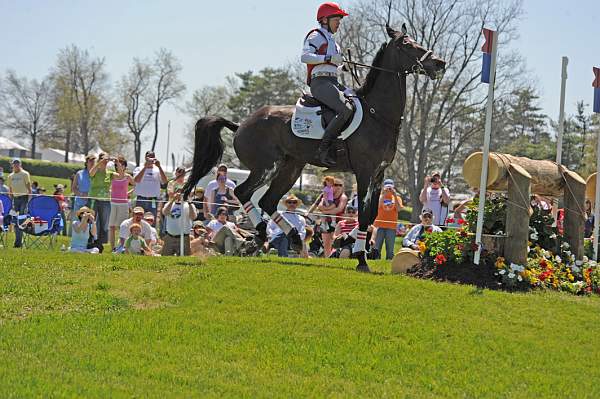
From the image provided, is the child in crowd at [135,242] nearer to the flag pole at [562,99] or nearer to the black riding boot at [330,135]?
the black riding boot at [330,135]

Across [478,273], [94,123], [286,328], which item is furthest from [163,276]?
[94,123]

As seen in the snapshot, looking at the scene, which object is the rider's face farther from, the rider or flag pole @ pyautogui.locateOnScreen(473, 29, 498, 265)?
flag pole @ pyautogui.locateOnScreen(473, 29, 498, 265)

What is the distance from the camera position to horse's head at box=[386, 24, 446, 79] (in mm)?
11219

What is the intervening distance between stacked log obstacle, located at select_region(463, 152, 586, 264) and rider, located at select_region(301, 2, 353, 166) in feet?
6.51

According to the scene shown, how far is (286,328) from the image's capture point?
8305 mm

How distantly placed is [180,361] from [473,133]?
142ft

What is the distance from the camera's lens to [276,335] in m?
8.10

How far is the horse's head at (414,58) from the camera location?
11.2 metres

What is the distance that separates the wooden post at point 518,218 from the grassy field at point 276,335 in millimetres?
771

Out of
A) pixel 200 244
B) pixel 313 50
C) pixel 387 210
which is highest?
pixel 313 50

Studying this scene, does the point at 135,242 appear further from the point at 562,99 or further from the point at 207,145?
the point at 562,99

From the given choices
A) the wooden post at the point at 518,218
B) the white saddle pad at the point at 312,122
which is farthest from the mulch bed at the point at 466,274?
the white saddle pad at the point at 312,122

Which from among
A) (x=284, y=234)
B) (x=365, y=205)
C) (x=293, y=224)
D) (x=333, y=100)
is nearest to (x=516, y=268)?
(x=365, y=205)

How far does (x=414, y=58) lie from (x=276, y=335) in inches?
198
